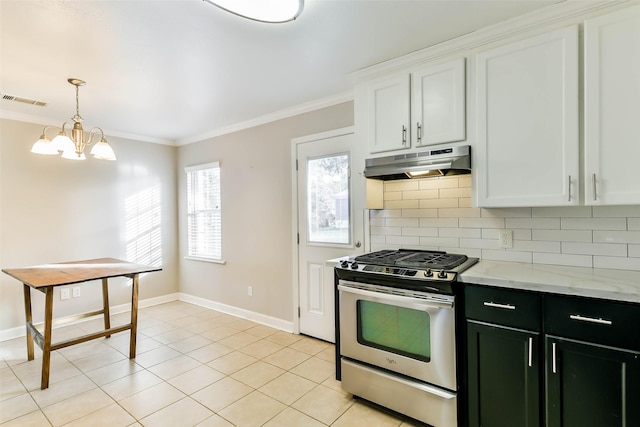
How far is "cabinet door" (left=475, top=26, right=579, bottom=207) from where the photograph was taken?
1.79 m

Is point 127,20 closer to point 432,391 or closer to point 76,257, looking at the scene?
point 432,391

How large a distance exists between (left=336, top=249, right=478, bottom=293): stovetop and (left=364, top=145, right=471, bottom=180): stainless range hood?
60 cm

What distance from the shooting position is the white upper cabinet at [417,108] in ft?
7.02

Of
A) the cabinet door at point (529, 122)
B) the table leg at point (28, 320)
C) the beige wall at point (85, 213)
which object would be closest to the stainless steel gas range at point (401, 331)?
the cabinet door at point (529, 122)

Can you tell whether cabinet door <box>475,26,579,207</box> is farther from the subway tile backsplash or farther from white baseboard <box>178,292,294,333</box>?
white baseboard <box>178,292,294,333</box>

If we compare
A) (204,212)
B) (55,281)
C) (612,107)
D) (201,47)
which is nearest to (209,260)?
(204,212)

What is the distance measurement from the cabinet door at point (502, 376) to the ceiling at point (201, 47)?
5.94 feet

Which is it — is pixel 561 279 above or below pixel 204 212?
below

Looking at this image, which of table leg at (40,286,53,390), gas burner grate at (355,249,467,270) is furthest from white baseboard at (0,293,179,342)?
gas burner grate at (355,249,467,270)

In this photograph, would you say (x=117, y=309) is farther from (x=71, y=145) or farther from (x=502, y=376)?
(x=502, y=376)

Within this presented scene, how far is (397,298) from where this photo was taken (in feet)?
6.61

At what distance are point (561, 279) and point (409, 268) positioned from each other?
770 millimetres

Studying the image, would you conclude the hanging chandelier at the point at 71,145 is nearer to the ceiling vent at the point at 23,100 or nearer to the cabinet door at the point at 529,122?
the ceiling vent at the point at 23,100

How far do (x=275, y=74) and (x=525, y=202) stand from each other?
203 centimetres
